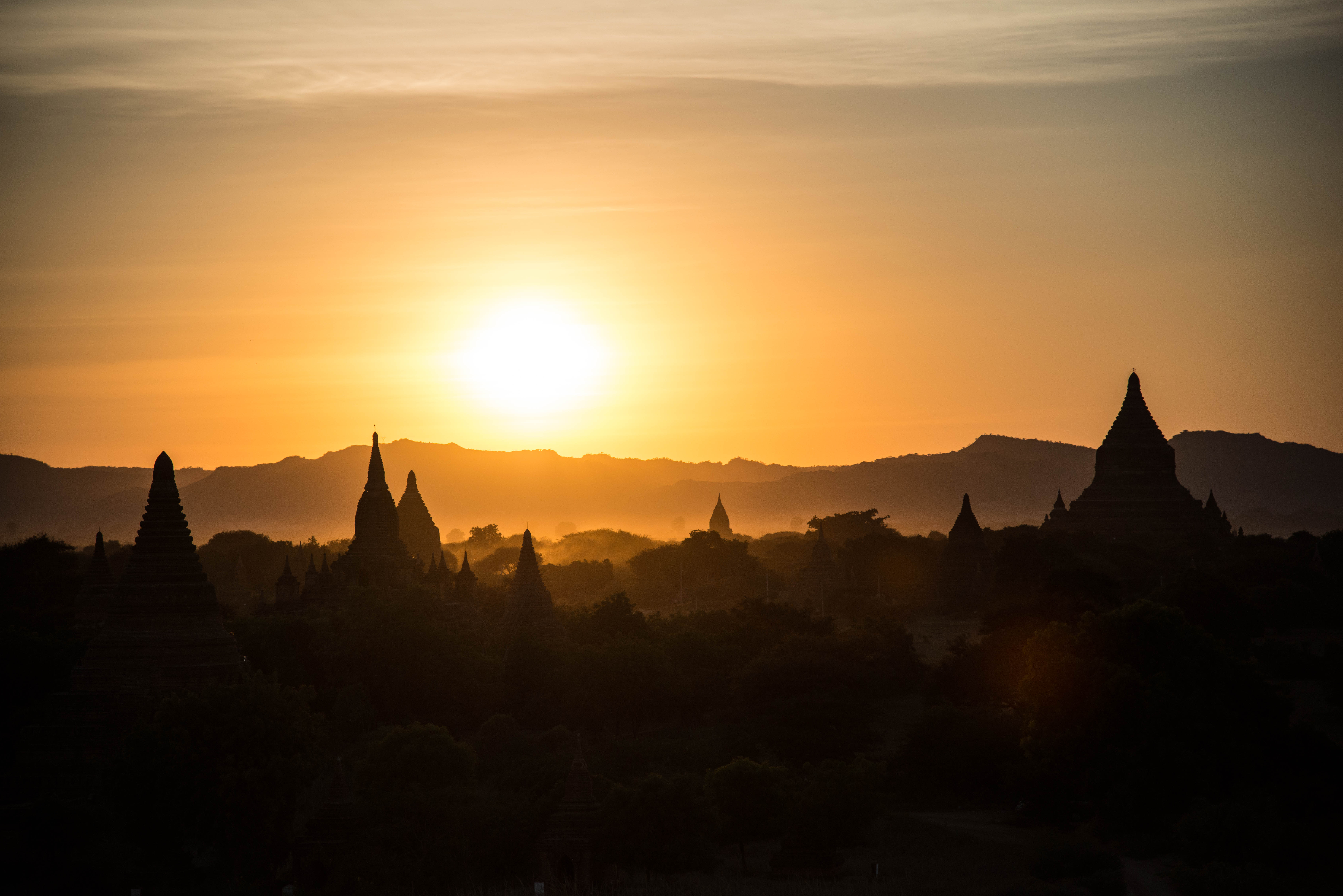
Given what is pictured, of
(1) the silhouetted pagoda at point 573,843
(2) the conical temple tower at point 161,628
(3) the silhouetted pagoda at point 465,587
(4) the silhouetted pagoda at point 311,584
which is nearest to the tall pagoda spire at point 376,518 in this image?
(4) the silhouetted pagoda at point 311,584

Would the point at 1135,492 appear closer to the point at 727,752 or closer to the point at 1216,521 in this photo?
the point at 1216,521

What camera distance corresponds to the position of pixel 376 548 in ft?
270

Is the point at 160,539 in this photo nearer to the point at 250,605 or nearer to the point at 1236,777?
the point at 1236,777

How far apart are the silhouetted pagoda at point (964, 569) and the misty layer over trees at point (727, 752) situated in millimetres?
20056

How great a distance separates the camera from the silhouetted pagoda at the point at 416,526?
10094cm

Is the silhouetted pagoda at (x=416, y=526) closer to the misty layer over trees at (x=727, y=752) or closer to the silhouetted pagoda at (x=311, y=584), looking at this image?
the silhouetted pagoda at (x=311, y=584)

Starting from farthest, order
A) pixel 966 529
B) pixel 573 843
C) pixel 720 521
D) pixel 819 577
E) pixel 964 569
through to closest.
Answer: pixel 720 521, pixel 819 577, pixel 966 529, pixel 964 569, pixel 573 843

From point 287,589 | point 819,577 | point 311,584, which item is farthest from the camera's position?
point 819,577

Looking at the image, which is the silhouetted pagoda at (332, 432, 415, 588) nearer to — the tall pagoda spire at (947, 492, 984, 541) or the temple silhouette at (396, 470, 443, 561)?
the temple silhouette at (396, 470, 443, 561)

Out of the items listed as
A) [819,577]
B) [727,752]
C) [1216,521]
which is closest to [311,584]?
[819,577]

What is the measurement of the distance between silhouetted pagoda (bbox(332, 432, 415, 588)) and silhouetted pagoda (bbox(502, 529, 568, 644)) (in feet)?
35.8

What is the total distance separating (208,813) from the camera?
3800cm

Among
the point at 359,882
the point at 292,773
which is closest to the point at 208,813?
the point at 292,773

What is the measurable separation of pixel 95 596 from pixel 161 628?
15.1 metres
